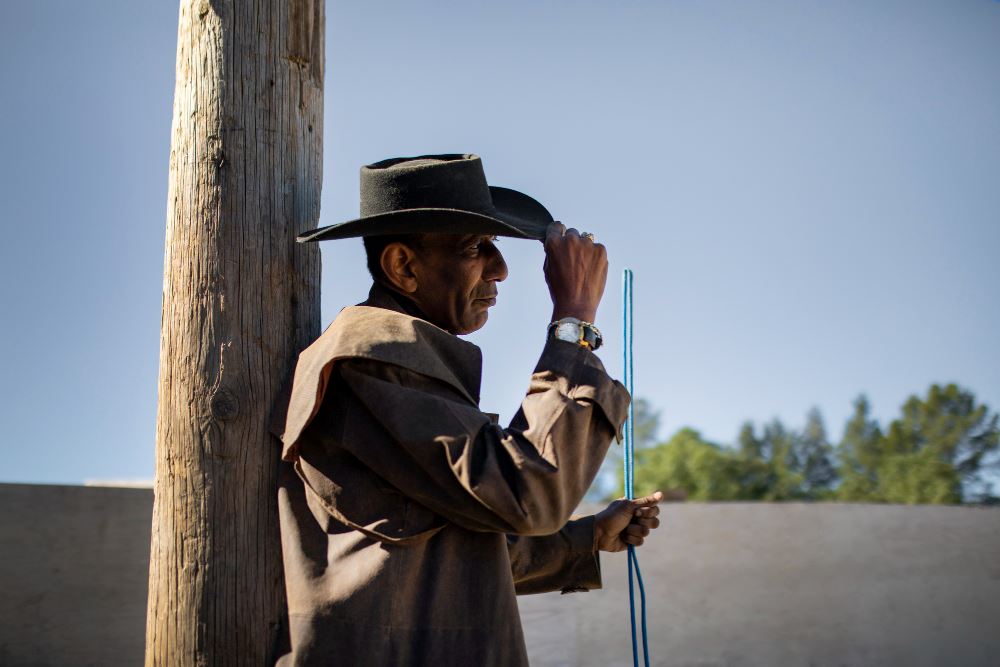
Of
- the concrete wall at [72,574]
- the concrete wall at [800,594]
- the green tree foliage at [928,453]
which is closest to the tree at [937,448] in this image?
the green tree foliage at [928,453]

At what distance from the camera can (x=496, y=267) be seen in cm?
258

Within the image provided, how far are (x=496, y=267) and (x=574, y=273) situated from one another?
0.24 metres

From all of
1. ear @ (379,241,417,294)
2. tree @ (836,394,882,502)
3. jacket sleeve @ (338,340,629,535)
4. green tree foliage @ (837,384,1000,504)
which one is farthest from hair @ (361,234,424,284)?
tree @ (836,394,882,502)

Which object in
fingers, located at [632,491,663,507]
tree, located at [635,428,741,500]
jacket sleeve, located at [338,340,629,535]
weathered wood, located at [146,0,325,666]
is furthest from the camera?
tree, located at [635,428,741,500]

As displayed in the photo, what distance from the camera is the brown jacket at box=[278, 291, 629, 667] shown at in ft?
6.92

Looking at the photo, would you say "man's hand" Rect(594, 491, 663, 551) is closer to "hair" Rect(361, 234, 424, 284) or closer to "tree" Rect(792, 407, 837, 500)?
"hair" Rect(361, 234, 424, 284)

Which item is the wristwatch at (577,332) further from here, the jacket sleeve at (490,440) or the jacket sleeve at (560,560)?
the jacket sleeve at (560,560)

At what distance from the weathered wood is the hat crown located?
0.20 metres

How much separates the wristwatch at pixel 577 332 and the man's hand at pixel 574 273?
0.02m

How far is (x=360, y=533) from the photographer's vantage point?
2213mm

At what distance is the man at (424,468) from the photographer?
83.3 inches

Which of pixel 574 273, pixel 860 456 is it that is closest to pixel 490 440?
pixel 574 273

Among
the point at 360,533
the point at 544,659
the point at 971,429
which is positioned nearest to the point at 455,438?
the point at 360,533

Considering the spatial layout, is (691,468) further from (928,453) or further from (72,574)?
(72,574)
